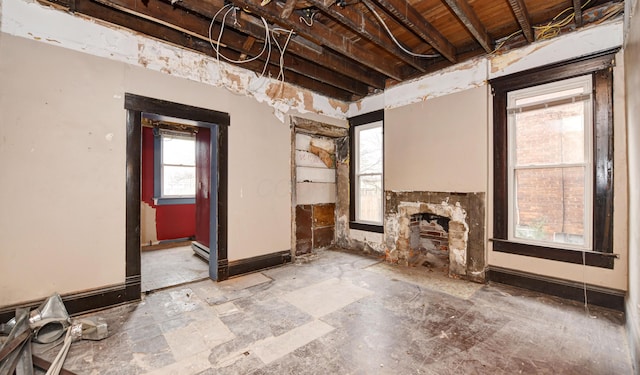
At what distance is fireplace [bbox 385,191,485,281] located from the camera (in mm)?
3326

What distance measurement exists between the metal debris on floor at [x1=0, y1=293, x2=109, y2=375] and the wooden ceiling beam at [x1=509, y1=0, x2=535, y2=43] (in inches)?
178

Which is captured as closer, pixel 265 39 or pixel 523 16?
pixel 523 16

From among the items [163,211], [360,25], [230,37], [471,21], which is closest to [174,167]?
[163,211]

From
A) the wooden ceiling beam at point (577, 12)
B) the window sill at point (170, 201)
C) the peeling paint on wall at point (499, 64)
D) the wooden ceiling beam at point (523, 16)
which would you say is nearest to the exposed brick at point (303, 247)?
the peeling paint on wall at point (499, 64)

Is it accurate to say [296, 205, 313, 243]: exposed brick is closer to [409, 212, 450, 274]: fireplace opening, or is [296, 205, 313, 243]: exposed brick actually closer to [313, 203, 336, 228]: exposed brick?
[313, 203, 336, 228]: exposed brick

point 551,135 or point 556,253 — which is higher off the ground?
point 551,135

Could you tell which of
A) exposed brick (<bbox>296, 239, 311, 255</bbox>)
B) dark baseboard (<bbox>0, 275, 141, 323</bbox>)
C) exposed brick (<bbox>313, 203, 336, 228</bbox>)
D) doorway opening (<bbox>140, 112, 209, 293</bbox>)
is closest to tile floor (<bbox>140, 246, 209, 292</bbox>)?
doorway opening (<bbox>140, 112, 209, 293</bbox>)

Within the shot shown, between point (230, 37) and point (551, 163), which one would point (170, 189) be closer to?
point (230, 37)

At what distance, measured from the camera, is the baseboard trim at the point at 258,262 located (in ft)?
11.6

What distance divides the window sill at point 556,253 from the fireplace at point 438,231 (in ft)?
0.78

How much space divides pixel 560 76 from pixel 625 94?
1.87 feet

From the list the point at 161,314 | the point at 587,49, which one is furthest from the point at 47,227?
the point at 587,49

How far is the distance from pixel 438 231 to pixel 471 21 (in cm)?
287

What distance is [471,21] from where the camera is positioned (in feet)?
8.59
